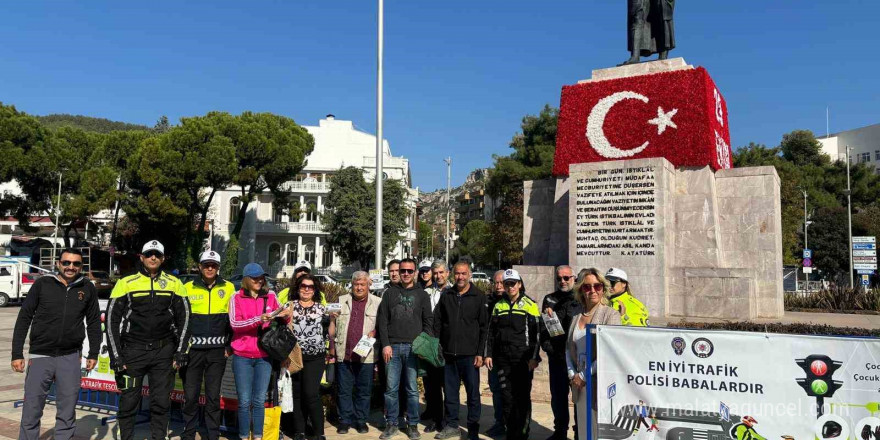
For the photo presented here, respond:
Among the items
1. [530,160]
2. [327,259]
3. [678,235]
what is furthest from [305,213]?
[678,235]

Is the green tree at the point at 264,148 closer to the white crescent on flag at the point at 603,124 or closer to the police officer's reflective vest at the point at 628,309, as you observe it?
the white crescent on flag at the point at 603,124

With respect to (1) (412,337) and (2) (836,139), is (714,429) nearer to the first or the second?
(1) (412,337)

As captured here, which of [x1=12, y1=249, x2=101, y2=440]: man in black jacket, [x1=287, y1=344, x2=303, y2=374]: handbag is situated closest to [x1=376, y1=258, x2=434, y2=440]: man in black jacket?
[x1=287, y1=344, x2=303, y2=374]: handbag

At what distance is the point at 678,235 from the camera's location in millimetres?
12219

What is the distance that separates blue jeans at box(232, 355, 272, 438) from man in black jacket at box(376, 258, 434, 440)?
44.8 inches

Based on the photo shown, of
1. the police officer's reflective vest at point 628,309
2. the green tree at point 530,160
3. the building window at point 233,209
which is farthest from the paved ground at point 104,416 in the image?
the building window at point 233,209

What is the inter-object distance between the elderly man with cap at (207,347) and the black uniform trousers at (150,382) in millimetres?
176

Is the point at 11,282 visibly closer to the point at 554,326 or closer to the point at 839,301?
the point at 554,326

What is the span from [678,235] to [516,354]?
802 cm

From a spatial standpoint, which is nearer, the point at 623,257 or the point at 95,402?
the point at 95,402

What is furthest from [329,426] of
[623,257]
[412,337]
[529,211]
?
[529,211]

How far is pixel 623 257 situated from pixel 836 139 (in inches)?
2615

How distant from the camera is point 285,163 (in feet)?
112

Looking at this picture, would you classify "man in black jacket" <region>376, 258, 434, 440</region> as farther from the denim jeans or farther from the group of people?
the denim jeans
